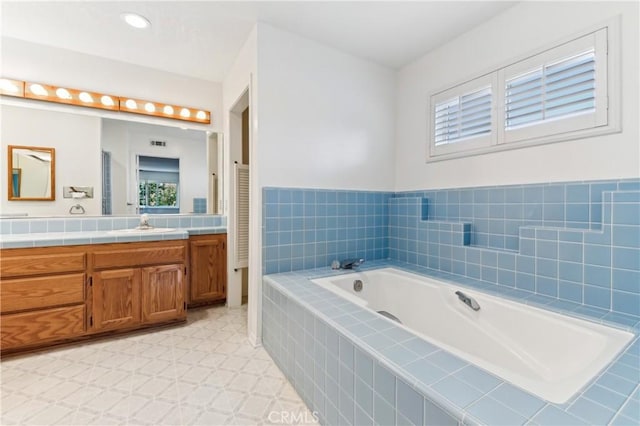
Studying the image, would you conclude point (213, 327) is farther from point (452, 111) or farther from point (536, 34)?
point (536, 34)

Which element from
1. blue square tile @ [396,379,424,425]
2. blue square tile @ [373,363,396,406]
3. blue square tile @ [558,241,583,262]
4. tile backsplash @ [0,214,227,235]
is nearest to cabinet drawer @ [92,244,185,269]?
tile backsplash @ [0,214,227,235]

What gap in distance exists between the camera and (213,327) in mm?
2271

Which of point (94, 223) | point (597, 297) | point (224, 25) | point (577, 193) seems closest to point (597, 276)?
point (597, 297)

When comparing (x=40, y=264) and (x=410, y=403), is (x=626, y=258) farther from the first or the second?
(x=40, y=264)

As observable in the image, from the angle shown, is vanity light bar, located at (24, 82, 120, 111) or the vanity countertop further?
vanity light bar, located at (24, 82, 120, 111)

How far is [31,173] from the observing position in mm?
2117

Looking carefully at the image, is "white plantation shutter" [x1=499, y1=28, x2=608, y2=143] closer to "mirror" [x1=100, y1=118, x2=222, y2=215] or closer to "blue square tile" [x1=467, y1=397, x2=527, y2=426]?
"blue square tile" [x1=467, y1=397, x2=527, y2=426]

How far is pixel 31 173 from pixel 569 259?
3.73 m

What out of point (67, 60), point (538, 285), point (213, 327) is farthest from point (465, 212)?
point (67, 60)

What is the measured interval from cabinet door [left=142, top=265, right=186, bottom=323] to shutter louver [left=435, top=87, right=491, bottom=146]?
8.05 feet

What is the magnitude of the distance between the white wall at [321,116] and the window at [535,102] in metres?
0.55

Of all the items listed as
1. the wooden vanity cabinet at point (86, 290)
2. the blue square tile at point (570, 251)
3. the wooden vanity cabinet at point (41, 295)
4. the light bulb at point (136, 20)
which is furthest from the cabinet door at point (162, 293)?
the blue square tile at point (570, 251)

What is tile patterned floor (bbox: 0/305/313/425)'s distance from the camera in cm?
129

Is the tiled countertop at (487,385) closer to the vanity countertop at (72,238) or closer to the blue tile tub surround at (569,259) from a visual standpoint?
the blue tile tub surround at (569,259)
